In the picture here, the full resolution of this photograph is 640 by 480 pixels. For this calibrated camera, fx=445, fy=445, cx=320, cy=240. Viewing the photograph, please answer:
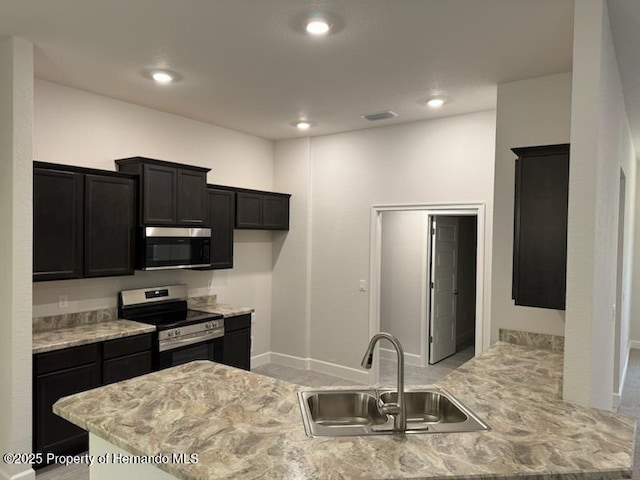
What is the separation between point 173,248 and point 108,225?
659mm

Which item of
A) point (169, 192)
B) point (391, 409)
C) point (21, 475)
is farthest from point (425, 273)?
point (21, 475)

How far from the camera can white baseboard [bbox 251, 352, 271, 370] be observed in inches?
230

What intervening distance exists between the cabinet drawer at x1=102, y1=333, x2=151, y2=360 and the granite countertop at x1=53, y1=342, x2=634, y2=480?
59.1 inches

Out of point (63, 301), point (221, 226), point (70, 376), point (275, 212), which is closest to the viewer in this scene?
point (70, 376)

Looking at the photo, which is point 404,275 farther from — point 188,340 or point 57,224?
point 57,224

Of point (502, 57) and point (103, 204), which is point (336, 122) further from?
point (103, 204)

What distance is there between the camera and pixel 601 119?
2.25 meters

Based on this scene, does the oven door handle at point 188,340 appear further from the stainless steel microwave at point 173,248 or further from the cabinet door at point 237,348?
the stainless steel microwave at point 173,248

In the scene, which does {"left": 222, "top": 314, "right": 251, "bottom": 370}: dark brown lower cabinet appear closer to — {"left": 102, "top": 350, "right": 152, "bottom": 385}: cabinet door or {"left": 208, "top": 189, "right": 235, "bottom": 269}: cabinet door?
{"left": 208, "top": 189, "right": 235, "bottom": 269}: cabinet door

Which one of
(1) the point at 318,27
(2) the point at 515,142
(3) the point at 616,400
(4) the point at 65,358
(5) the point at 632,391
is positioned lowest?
(5) the point at 632,391

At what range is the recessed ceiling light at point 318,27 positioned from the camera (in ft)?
8.45

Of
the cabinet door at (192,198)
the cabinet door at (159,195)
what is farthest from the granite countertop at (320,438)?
the cabinet door at (192,198)

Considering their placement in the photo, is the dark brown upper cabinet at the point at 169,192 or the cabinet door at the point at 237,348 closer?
the dark brown upper cabinet at the point at 169,192

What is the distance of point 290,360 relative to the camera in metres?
5.91
